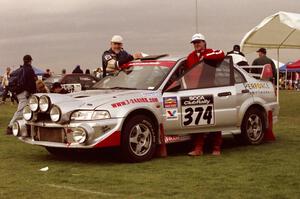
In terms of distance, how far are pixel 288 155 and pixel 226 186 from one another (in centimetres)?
263

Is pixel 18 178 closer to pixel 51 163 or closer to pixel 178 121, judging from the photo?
pixel 51 163

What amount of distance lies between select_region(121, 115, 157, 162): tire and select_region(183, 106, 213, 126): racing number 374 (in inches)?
22.9

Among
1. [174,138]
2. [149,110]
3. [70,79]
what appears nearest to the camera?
[149,110]

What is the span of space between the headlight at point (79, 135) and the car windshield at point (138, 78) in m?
1.38

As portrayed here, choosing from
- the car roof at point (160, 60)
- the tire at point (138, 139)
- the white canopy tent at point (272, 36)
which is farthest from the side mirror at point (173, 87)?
the white canopy tent at point (272, 36)

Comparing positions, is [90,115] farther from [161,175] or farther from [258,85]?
[258,85]

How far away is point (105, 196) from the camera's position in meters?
5.86

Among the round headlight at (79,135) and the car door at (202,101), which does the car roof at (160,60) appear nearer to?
the car door at (202,101)

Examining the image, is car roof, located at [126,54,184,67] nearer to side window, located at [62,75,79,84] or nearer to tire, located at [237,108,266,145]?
tire, located at [237,108,266,145]

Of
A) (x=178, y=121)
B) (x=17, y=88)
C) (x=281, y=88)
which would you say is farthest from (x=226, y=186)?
(x=281, y=88)

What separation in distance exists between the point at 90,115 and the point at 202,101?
1.86m

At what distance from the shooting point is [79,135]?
7559mm

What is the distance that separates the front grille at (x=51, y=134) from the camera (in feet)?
25.5

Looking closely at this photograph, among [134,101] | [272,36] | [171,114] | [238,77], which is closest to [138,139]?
[134,101]
